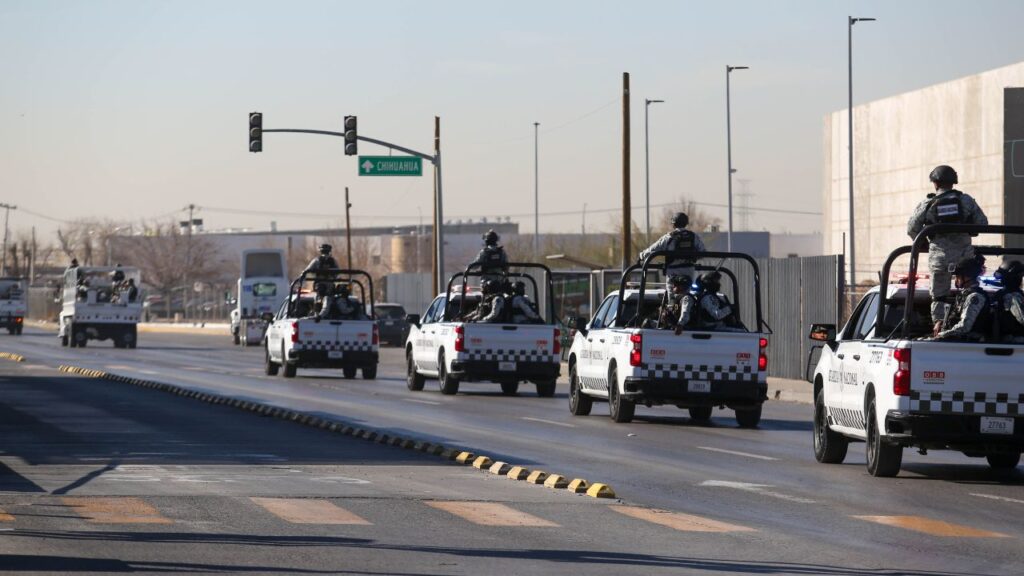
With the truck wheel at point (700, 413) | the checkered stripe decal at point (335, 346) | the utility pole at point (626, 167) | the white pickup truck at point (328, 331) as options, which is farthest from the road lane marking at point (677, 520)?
the utility pole at point (626, 167)

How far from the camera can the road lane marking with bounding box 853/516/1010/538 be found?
12.0 meters

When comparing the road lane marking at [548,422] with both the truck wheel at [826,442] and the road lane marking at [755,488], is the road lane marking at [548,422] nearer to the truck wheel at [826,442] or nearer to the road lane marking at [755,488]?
the truck wheel at [826,442]

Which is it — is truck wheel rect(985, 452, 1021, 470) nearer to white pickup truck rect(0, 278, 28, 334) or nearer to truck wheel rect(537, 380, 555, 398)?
truck wheel rect(537, 380, 555, 398)

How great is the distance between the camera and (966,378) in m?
15.0

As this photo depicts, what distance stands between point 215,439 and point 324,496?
650cm

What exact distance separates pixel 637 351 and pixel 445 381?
943 centimetres

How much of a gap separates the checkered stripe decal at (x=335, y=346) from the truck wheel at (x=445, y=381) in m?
5.82

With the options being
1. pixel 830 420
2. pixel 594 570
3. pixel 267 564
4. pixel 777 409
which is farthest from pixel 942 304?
pixel 777 409

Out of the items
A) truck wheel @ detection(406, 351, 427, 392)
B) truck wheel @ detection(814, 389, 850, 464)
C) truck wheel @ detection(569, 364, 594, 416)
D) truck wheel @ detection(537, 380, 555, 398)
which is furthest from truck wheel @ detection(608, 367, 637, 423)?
truck wheel @ detection(406, 351, 427, 392)

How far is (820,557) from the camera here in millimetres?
10789

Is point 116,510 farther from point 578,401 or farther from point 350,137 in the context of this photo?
point 350,137

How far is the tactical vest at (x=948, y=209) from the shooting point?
15500 millimetres

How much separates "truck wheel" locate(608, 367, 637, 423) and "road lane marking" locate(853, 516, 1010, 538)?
412 inches

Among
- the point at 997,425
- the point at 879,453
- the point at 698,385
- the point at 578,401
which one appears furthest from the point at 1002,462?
the point at 578,401
